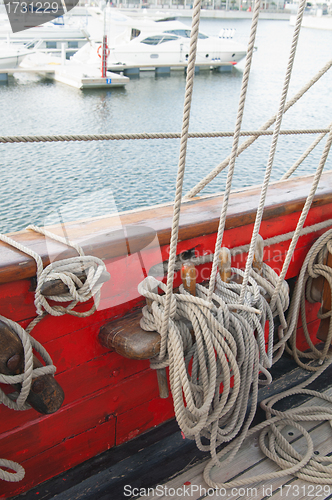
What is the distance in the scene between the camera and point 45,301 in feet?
3.69

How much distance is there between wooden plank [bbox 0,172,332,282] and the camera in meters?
1.16

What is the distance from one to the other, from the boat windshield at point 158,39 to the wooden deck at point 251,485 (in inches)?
656

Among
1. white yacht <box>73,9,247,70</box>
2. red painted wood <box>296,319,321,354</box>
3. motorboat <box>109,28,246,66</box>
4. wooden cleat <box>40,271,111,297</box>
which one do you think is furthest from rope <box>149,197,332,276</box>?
motorboat <box>109,28,246,66</box>

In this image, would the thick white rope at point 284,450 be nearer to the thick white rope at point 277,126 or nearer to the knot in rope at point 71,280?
the thick white rope at point 277,126

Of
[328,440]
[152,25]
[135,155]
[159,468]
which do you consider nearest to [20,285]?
[159,468]

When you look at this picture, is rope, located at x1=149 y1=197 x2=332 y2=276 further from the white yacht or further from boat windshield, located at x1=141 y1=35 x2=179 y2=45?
boat windshield, located at x1=141 y1=35 x2=179 y2=45

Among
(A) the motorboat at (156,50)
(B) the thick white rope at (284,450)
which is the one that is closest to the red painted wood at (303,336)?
(B) the thick white rope at (284,450)

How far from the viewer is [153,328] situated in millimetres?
1250

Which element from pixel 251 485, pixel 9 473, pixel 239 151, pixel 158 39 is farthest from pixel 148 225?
pixel 158 39

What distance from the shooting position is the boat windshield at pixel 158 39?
627 inches

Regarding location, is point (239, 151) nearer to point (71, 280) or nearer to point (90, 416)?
point (71, 280)

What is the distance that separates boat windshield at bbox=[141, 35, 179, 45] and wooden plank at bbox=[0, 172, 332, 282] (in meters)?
15.9

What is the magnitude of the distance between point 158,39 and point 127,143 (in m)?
10.3

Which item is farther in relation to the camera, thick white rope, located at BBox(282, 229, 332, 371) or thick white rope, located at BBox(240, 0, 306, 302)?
thick white rope, located at BBox(282, 229, 332, 371)
